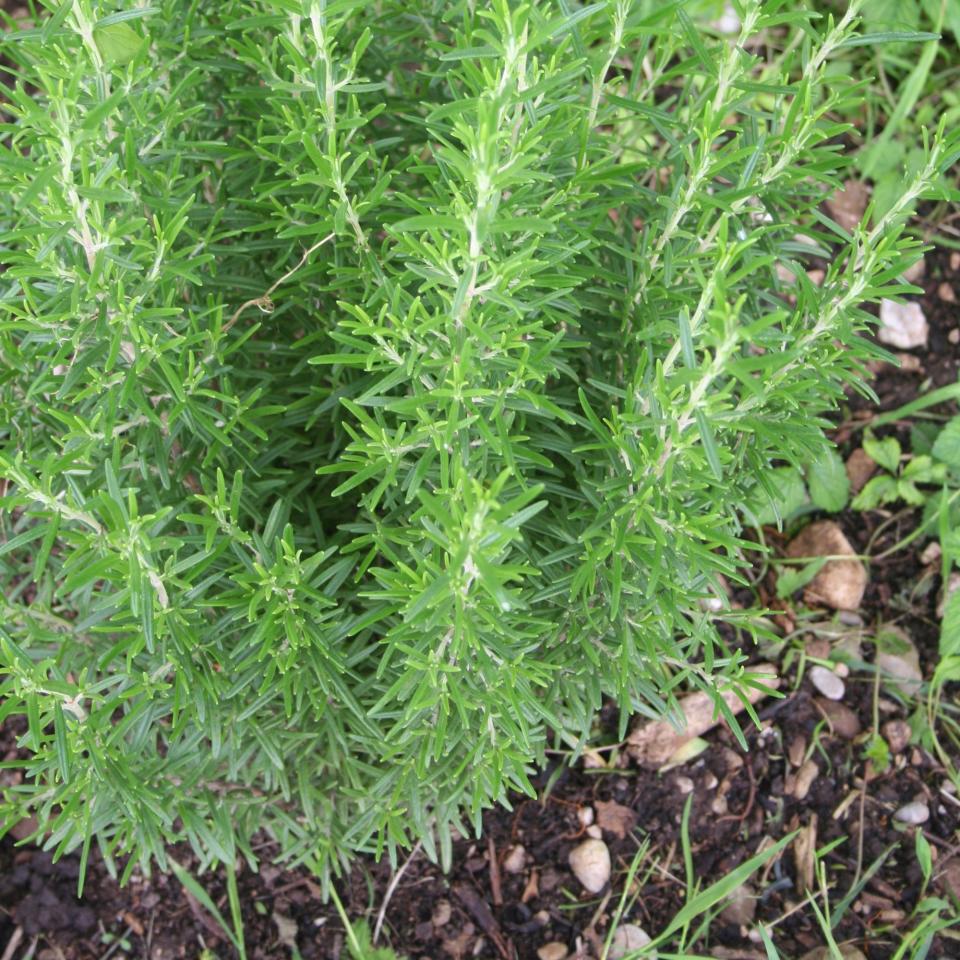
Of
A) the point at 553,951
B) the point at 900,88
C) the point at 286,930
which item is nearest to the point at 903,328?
the point at 900,88

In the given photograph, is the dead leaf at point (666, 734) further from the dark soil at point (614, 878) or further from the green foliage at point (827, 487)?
the green foliage at point (827, 487)

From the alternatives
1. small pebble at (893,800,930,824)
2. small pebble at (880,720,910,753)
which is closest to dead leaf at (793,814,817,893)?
small pebble at (893,800,930,824)

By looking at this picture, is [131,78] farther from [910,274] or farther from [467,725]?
[910,274]

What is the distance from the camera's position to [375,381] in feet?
8.73

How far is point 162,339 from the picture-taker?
2361 millimetres

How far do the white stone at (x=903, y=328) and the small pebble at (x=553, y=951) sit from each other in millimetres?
2719

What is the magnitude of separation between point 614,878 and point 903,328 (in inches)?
100

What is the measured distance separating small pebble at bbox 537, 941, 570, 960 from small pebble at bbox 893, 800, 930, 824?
1.20 metres

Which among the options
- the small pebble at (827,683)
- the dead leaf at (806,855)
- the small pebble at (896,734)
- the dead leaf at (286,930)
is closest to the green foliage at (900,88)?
the small pebble at (827,683)

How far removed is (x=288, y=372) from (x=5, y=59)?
223 centimetres

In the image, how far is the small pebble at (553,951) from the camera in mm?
3361

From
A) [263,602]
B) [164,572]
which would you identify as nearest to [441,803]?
[263,602]

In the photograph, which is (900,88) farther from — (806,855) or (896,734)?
(806,855)

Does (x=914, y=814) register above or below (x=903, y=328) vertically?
below
